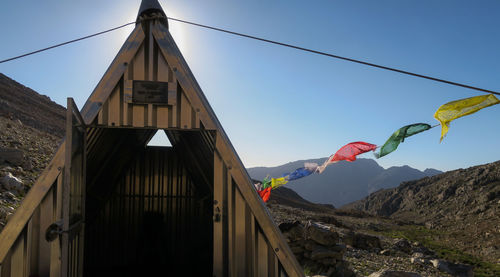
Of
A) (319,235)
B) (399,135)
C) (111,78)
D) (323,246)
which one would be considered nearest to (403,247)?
(323,246)

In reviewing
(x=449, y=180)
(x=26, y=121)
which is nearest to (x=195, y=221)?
(x=26, y=121)

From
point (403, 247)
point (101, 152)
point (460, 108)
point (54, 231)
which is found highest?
point (460, 108)

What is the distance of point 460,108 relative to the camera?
587 centimetres

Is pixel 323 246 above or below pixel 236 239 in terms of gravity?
below

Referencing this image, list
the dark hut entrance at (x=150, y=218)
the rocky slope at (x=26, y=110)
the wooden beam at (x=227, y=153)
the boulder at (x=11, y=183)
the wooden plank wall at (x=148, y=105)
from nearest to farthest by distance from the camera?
the wooden beam at (x=227, y=153) → the wooden plank wall at (x=148, y=105) → the dark hut entrance at (x=150, y=218) → the boulder at (x=11, y=183) → the rocky slope at (x=26, y=110)

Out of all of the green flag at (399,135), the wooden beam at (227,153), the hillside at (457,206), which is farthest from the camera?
the hillside at (457,206)

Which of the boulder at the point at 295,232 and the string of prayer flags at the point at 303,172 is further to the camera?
the string of prayer flags at the point at 303,172

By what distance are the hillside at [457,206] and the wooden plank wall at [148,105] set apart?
31441 mm

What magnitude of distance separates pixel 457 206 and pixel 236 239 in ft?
187

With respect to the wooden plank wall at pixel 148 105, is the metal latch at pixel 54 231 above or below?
A: below

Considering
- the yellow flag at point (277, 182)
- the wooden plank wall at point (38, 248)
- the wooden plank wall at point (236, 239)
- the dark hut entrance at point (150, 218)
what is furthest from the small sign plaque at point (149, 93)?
the yellow flag at point (277, 182)

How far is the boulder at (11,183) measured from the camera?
12863 mm

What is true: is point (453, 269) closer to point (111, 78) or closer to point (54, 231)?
point (111, 78)

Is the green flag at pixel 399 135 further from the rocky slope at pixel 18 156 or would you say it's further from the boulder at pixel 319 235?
the rocky slope at pixel 18 156
